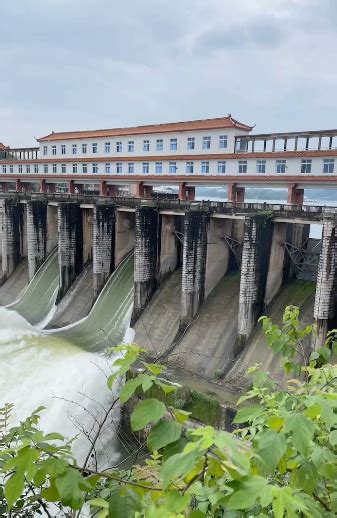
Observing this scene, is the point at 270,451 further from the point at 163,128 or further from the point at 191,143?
the point at 163,128

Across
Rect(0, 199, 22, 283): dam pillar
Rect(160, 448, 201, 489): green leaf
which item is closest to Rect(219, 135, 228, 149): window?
Rect(0, 199, 22, 283): dam pillar

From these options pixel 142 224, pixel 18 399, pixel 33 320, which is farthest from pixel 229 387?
pixel 33 320

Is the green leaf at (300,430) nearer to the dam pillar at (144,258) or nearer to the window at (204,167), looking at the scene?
the dam pillar at (144,258)

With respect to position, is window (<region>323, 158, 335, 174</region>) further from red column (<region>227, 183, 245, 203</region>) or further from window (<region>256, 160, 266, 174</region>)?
red column (<region>227, 183, 245, 203</region>)

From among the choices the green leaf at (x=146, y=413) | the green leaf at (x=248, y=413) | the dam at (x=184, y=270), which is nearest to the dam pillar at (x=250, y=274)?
the dam at (x=184, y=270)

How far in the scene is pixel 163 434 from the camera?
5.86ft

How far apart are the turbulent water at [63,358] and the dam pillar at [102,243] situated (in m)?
0.49

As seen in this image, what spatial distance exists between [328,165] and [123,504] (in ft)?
60.8

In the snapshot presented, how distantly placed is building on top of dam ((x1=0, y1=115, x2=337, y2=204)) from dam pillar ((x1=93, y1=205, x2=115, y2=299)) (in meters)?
4.84

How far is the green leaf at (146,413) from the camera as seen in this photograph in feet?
5.75

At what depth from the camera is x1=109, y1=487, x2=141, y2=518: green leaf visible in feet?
5.80

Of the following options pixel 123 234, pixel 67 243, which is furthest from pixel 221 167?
pixel 67 243

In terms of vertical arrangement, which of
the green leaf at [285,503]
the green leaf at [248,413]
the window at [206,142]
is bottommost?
the green leaf at [248,413]

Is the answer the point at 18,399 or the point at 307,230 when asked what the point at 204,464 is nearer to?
the point at 18,399
